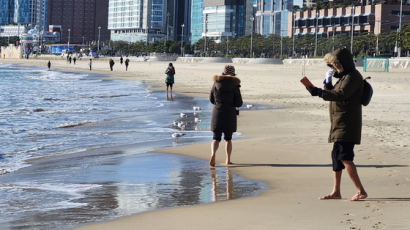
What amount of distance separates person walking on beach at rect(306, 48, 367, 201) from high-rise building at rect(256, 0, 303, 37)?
150509 millimetres

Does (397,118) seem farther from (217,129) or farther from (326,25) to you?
(326,25)

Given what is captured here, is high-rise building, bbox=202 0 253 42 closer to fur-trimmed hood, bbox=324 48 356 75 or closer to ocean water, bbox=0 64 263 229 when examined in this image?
ocean water, bbox=0 64 263 229

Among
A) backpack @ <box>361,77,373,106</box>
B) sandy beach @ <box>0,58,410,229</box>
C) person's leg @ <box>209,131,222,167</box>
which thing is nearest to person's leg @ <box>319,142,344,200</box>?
sandy beach @ <box>0,58,410,229</box>

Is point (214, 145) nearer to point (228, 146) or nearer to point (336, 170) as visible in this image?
point (228, 146)

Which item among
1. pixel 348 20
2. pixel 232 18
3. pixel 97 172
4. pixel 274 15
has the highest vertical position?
pixel 232 18

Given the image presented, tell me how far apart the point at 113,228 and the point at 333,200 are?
2756 millimetres

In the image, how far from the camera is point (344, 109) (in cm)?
823

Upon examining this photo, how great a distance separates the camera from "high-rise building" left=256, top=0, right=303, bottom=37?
528ft

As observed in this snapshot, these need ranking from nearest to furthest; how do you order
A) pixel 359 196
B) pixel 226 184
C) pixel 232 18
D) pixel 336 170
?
pixel 359 196, pixel 336 170, pixel 226 184, pixel 232 18

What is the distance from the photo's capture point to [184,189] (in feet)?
30.8

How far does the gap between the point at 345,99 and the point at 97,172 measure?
4550mm

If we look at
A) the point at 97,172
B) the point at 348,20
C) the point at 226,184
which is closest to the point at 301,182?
the point at 226,184

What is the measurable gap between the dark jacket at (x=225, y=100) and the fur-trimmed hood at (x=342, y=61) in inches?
140

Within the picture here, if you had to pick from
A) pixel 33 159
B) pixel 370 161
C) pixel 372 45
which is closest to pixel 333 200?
pixel 370 161
